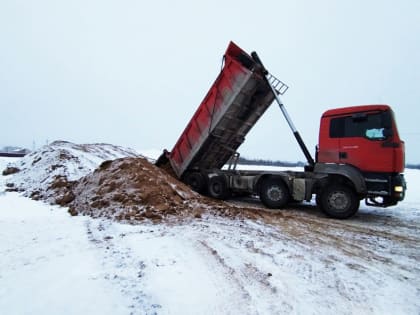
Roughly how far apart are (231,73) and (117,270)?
6093 mm

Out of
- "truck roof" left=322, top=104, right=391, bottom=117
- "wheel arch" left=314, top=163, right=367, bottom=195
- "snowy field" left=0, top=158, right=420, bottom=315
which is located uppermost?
"truck roof" left=322, top=104, right=391, bottom=117

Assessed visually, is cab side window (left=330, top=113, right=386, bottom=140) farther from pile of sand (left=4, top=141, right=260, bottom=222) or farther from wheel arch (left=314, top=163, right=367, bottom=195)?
pile of sand (left=4, top=141, right=260, bottom=222)

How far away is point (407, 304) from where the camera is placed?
2514 mm

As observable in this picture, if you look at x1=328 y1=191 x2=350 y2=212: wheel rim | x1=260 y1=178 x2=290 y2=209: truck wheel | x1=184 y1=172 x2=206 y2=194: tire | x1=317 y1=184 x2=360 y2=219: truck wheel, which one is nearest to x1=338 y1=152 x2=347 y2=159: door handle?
x1=317 y1=184 x2=360 y2=219: truck wheel

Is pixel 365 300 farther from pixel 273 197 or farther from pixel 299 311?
pixel 273 197

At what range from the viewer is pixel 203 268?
10.4 ft

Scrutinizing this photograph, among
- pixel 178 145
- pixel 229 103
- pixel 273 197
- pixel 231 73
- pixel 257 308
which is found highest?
pixel 231 73

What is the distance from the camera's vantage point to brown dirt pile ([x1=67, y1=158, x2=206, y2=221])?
569 centimetres

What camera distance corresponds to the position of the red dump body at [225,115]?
24.5ft

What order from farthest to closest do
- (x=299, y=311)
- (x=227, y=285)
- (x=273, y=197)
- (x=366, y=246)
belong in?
(x=273, y=197)
(x=366, y=246)
(x=227, y=285)
(x=299, y=311)

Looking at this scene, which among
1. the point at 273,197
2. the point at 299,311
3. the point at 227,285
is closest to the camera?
the point at 299,311

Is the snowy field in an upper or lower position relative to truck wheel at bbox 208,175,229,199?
lower

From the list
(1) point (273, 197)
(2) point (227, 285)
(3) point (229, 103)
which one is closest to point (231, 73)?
(3) point (229, 103)

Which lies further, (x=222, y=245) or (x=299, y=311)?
(x=222, y=245)
